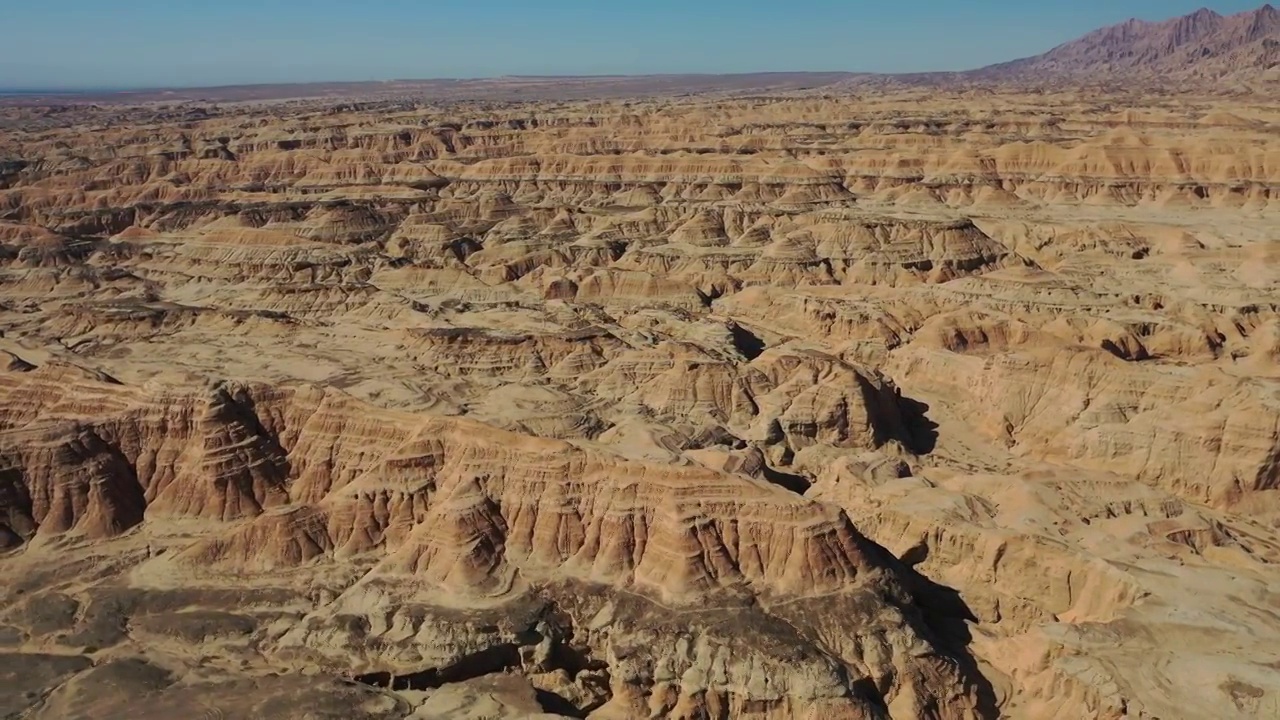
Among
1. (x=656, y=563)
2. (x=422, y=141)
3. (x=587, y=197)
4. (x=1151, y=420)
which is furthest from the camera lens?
(x=422, y=141)

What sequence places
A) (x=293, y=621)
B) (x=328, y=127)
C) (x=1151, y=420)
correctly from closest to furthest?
(x=293, y=621) < (x=1151, y=420) < (x=328, y=127)

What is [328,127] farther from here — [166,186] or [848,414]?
[848,414]

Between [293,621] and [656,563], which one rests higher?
[656,563]

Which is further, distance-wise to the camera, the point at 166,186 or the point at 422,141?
the point at 422,141

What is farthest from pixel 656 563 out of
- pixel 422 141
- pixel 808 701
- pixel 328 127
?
pixel 328 127

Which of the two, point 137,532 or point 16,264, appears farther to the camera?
point 16,264

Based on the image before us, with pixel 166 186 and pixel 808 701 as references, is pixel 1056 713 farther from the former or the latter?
pixel 166 186

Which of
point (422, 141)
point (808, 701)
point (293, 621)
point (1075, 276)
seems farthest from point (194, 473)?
point (422, 141)
